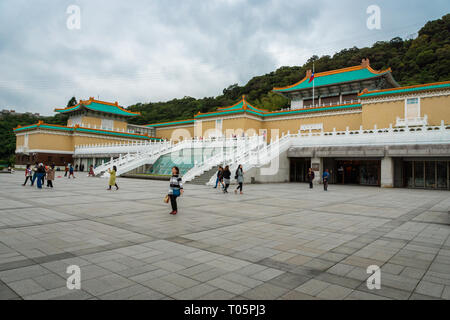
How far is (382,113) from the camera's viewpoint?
27609 millimetres

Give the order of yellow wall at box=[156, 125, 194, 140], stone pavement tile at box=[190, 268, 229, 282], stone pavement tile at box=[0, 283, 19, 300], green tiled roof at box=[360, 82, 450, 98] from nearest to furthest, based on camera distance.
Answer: stone pavement tile at box=[0, 283, 19, 300], stone pavement tile at box=[190, 268, 229, 282], green tiled roof at box=[360, 82, 450, 98], yellow wall at box=[156, 125, 194, 140]

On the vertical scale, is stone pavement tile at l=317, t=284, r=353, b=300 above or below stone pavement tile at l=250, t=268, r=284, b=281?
below

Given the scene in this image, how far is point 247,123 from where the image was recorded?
1407 inches

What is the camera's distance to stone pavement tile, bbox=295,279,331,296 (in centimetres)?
351

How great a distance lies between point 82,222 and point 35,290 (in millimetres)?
3997

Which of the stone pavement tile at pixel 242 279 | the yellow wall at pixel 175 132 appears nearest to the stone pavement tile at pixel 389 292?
A: the stone pavement tile at pixel 242 279

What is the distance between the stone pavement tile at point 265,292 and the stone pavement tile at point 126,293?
123 cm

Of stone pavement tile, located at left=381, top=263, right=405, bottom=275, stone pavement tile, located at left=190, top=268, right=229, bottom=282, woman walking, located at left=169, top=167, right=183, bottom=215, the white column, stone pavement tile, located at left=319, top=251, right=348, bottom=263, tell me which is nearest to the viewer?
stone pavement tile, located at left=190, top=268, right=229, bottom=282

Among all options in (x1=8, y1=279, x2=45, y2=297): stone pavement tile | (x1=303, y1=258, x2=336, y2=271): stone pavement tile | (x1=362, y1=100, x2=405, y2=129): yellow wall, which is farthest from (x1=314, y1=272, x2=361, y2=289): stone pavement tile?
(x1=362, y1=100, x2=405, y2=129): yellow wall

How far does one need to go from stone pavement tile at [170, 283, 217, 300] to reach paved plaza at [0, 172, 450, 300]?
1 centimetres

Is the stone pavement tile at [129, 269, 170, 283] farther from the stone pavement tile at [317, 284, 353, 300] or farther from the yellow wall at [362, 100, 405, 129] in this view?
the yellow wall at [362, 100, 405, 129]

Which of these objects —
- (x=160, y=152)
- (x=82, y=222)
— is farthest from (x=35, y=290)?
(x=160, y=152)

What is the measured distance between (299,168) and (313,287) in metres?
24.0

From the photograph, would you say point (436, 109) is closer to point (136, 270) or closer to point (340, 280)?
point (340, 280)
